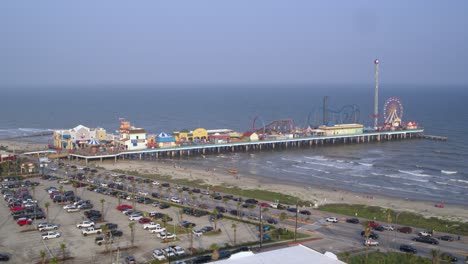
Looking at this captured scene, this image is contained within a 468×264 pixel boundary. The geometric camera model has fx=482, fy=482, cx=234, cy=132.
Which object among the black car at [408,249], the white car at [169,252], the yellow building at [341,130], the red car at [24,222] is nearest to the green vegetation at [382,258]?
the black car at [408,249]

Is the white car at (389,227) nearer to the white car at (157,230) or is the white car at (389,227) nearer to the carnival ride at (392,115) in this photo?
the white car at (157,230)

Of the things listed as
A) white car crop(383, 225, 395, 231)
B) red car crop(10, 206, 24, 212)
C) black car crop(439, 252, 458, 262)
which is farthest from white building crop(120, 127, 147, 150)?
black car crop(439, 252, 458, 262)

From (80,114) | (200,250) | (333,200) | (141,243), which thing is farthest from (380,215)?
(80,114)

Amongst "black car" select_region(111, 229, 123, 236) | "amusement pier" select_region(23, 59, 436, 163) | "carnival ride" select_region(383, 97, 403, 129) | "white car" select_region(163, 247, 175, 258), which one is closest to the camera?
"white car" select_region(163, 247, 175, 258)

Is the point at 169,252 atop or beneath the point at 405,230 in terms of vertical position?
atop

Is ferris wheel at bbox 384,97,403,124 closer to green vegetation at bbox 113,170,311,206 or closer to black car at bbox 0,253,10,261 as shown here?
green vegetation at bbox 113,170,311,206

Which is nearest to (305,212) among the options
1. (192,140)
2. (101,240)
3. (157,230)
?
(157,230)

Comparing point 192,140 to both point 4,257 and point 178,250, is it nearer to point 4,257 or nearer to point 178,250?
point 178,250
